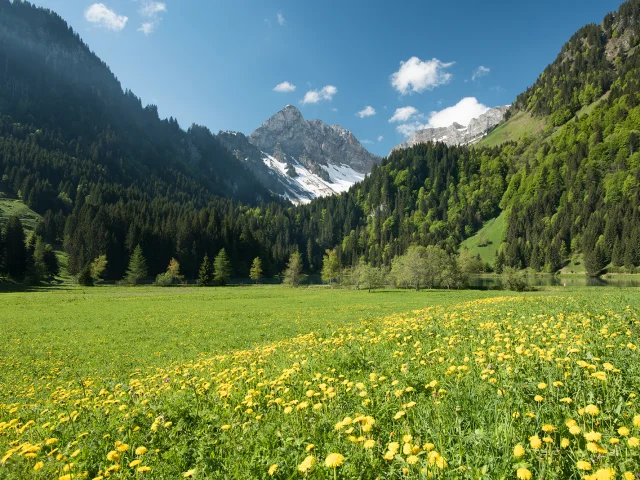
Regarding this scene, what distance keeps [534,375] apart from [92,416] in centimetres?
789

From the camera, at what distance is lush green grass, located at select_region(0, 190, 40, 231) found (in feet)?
458

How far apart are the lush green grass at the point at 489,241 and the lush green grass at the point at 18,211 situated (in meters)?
216

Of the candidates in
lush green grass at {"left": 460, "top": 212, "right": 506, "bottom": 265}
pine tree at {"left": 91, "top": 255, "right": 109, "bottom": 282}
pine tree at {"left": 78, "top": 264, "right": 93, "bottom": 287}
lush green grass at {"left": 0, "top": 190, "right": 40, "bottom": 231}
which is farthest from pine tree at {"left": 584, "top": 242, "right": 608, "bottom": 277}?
lush green grass at {"left": 0, "top": 190, "right": 40, "bottom": 231}

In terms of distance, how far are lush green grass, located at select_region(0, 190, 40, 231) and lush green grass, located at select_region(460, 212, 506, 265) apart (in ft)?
710

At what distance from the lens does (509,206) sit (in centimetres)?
19475

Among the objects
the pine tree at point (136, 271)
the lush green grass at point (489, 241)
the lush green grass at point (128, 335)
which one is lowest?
the lush green grass at point (128, 335)

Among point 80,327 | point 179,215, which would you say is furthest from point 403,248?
point 80,327

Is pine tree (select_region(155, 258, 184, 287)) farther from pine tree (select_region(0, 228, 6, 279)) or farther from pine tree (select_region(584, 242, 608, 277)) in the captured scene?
pine tree (select_region(584, 242, 608, 277))

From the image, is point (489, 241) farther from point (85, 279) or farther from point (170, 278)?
point (85, 279)

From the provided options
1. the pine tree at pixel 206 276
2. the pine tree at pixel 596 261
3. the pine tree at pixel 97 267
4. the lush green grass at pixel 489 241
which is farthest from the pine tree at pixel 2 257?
the lush green grass at pixel 489 241

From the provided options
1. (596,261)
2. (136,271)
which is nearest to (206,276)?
(136,271)

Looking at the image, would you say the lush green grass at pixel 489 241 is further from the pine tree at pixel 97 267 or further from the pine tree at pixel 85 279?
the pine tree at pixel 85 279

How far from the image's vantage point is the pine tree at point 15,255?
8520 centimetres

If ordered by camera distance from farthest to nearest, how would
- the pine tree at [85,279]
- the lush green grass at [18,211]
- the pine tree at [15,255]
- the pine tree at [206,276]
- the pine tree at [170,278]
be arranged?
the lush green grass at [18,211] < the pine tree at [206,276] < the pine tree at [170,278] < the pine tree at [85,279] < the pine tree at [15,255]
